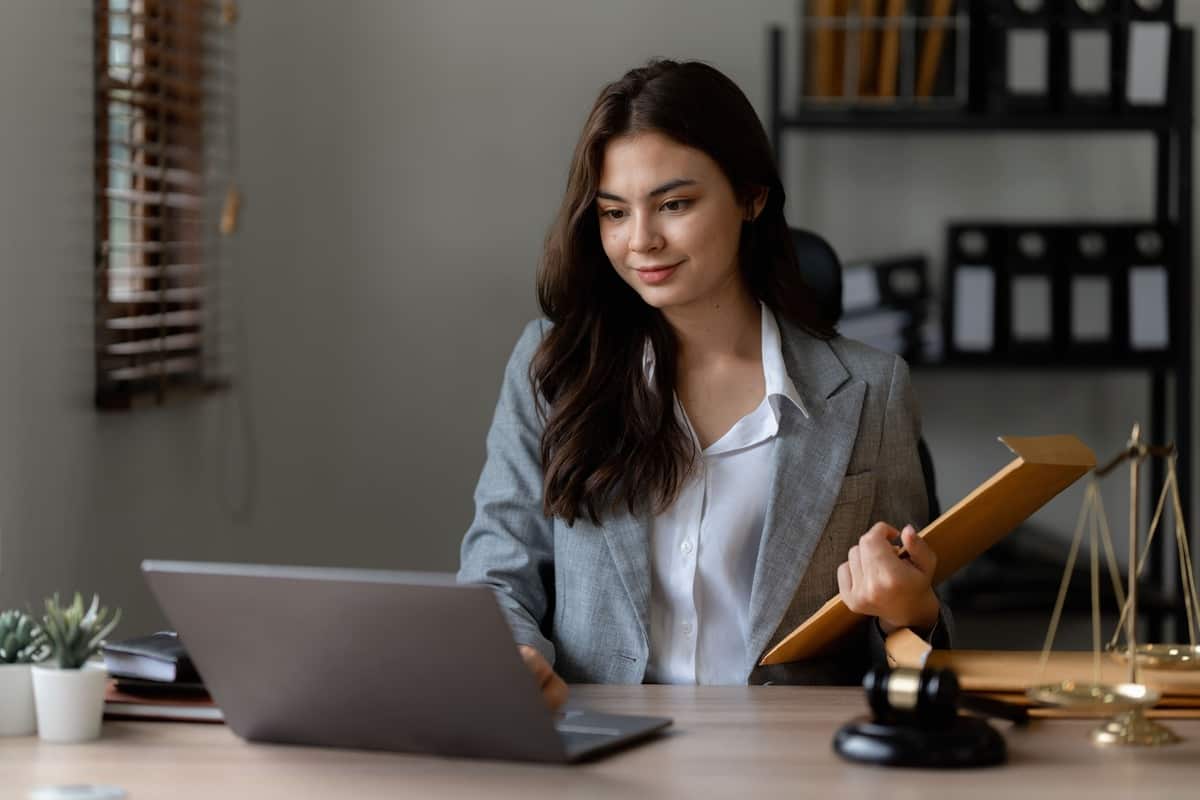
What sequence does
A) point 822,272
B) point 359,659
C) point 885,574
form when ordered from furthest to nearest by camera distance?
1. point 822,272
2. point 885,574
3. point 359,659

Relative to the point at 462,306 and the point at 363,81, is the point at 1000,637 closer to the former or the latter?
the point at 462,306

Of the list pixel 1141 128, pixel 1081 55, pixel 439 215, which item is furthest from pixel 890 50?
pixel 439 215

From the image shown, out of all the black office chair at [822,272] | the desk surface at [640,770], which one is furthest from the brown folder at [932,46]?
the desk surface at [640,770]

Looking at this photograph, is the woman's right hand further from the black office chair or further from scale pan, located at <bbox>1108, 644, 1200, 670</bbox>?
the black office chair

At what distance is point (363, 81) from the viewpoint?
11.3 feet

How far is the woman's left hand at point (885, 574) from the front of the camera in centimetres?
160

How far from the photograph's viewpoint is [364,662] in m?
1.23

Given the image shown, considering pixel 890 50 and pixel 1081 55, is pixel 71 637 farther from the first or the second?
pixel 1081 55

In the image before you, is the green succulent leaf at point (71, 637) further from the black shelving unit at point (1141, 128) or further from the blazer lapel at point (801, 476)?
the black shelving unit at point (1141, 128)

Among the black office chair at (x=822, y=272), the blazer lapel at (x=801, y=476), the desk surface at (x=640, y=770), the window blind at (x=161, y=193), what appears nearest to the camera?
the desk surface at (x=640, y=770)

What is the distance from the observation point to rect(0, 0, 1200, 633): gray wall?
3416 millimetres

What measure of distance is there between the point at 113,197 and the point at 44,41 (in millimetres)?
358

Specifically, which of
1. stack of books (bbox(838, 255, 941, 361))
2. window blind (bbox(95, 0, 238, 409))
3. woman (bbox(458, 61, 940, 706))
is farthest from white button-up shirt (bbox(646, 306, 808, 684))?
stack of books (bbox(838, 255, 941, 361))

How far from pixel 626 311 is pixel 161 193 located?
1.17 metres
